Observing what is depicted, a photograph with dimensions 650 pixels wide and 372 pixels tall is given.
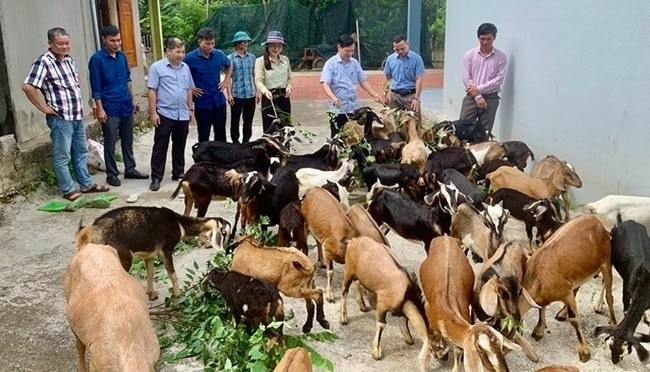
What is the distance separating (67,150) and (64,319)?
3.43 meters

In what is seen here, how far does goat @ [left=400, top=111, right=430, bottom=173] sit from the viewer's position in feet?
23.5

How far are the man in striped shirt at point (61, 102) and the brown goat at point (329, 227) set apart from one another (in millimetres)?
3711

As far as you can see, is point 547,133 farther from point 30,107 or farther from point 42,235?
point 30,107

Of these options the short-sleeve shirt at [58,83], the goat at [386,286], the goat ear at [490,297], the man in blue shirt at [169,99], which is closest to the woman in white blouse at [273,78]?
the man in blue shirt at [169,99]

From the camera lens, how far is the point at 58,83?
7.14 metres

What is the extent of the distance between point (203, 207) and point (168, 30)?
2192cm

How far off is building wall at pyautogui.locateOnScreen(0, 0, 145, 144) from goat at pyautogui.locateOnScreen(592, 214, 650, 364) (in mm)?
7231

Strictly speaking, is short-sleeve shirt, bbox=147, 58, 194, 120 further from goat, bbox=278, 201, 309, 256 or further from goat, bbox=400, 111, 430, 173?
goat, bbox=278, 201, 309, 256

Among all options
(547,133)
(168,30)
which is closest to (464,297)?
(547,133)

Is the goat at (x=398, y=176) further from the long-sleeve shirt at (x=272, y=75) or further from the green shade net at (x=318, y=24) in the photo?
the green shade net at (x=318, y=24)

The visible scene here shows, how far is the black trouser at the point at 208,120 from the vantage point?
876cm

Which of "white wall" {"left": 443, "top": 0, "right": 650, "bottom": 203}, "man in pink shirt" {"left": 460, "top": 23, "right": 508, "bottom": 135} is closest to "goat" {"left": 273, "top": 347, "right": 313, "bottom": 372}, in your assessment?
"white wall" {"left": 443, "top": 0, "right": 650, "bottom": 203}

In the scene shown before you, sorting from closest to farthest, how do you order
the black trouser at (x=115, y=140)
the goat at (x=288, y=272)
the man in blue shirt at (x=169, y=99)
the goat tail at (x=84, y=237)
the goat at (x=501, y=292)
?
the goat at (x=501, y=292)
the goat at (x=288, y=272)
the goat tail at (x=84, y=237)
the man in blue shirt at (x=169, y=99)
the black trouser at (x=115, y=140)

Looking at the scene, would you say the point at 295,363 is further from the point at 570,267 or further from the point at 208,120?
the point at 208,120
